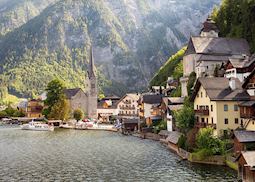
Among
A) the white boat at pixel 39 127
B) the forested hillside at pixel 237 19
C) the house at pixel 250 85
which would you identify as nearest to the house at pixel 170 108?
the house at pixel 250 85

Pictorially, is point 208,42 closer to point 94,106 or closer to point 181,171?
point 181,171

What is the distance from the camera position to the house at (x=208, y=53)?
93.9 m

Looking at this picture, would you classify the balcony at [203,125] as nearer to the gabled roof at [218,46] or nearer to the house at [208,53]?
the house at [208,53]

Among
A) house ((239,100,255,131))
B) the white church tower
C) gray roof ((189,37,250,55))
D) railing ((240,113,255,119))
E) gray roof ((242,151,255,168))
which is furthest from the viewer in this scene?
the white church tower

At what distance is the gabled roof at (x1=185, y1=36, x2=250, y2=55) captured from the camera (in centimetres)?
9806

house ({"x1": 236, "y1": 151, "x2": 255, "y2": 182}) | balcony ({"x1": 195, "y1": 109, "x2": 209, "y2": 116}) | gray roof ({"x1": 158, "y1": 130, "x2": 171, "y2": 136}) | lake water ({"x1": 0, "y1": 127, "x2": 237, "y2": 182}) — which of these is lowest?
lake water ({"x1": 0, "y1": 127, "x2": 237, "y2": 182})

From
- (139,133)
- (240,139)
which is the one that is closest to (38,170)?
(240,139)

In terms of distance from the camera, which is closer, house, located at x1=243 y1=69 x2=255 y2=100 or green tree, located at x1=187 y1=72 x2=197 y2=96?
house, located at x1=243 y1=69 x2=255 y2=100

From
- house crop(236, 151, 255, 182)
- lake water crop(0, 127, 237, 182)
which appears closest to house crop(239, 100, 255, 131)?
lake water crop(0, 127, 237, 182)

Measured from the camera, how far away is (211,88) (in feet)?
192

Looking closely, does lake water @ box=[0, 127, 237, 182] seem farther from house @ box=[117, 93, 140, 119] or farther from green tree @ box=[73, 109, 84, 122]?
house @ box=[117, 93, 140, 119]

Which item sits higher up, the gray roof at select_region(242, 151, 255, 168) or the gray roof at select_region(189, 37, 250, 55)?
the gray roof at select_region(189, 37, 250, 55)

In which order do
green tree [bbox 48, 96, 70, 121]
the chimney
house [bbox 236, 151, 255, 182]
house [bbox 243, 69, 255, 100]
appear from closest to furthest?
house [bbox 236, 151, 255, 182], house [bbox 243, 69, 255, 100], the chimney, green tree [bbox 48, 96, 70, 121]

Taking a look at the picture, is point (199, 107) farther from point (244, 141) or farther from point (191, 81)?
point (191, 81)
